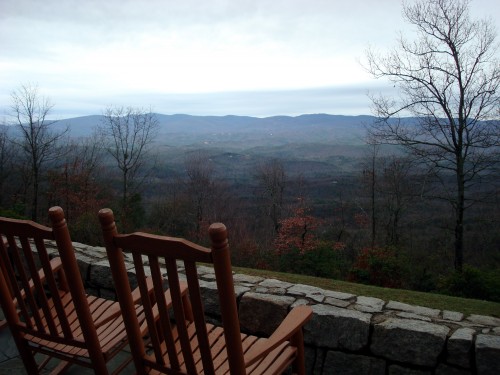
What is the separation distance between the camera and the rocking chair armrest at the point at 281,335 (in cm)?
130

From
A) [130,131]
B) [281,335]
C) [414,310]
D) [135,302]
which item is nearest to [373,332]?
[414,310]

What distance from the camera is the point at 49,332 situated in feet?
5.46

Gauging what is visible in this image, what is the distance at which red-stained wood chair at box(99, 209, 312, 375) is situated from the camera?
3.58 feet

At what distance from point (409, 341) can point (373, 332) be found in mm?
177

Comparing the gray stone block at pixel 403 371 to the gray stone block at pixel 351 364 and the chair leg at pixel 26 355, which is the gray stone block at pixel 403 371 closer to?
the gray stone block at pixel 351 364

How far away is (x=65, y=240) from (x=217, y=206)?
29.8 meters

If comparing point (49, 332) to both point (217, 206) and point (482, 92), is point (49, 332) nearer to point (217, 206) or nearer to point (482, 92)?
point (482, 92)

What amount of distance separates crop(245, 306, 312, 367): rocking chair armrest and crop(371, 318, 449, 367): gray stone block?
0.66 meters

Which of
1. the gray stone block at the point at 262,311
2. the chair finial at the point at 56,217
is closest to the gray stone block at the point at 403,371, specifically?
the gray stone block at the point at 262,311

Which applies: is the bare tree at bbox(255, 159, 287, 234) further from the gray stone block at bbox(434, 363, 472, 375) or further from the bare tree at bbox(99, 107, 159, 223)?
the gray stone block at bbox(434, 363, 472, 375)

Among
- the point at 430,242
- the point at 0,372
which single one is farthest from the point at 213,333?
the point at 430,242

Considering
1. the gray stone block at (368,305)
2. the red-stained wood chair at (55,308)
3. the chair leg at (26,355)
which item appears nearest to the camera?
the red-stained wood chair at (55,308)

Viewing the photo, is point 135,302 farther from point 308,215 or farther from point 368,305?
point 308,215

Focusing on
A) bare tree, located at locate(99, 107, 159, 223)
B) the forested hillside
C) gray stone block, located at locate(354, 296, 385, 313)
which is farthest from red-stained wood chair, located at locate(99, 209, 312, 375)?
bare tree, located at locate(99, 107, 159, 223)
